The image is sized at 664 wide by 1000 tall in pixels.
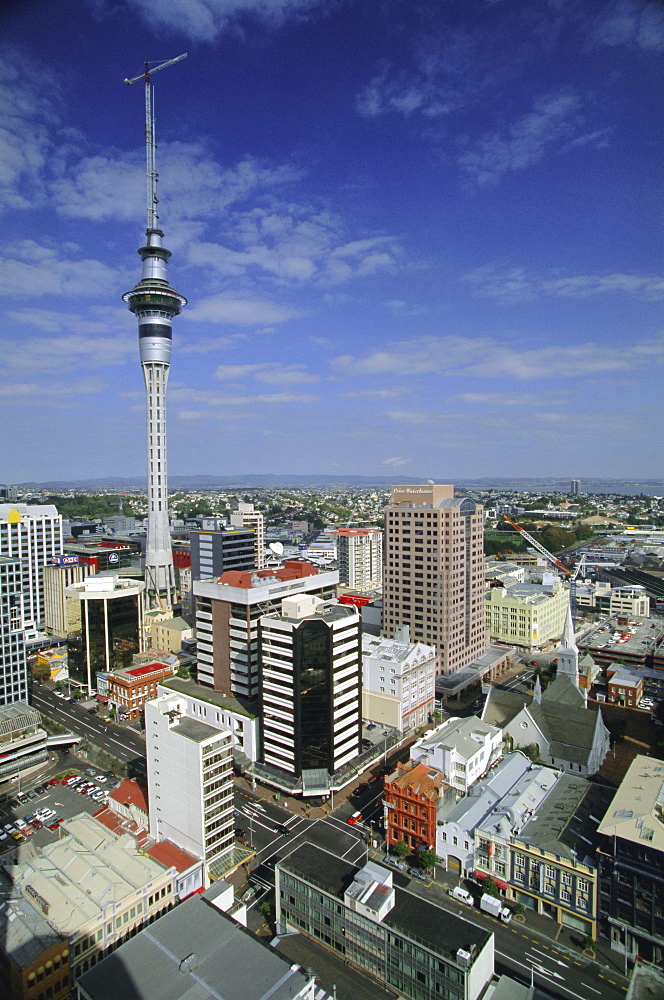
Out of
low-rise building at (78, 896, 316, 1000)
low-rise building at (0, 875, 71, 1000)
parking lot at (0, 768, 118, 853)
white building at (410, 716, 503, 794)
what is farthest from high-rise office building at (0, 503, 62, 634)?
low-rise building at (78, 896, 316, 1000)

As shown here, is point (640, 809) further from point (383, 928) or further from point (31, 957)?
point (31, 957)

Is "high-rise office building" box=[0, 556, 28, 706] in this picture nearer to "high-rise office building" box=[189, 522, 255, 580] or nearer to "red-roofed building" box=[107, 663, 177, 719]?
"red-roofed building" box=[107, 663, 177, 719]

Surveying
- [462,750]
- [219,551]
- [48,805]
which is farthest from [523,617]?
[48,805]

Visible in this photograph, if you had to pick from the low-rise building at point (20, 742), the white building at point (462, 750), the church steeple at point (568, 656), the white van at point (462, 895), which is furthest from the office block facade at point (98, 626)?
the church steeple at point (568, 656)

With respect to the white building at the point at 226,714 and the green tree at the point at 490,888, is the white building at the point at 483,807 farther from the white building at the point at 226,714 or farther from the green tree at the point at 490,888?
the white building at the point at 226,714

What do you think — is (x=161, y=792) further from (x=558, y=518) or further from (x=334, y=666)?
(x=558, y=518)

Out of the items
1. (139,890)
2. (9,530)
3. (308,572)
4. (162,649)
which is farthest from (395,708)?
(9,530)
